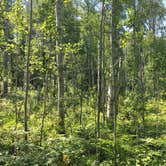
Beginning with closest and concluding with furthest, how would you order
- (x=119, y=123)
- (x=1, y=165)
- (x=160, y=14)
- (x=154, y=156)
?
(x=1, y=165), (x=154, y=156), (x=119, y=123), (x=160, y=14)

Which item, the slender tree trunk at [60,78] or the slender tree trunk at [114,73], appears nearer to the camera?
the slender tree trunk at [114,73]

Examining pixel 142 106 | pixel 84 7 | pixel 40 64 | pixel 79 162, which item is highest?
pixel 84 7

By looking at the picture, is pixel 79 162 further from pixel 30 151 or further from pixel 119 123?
pixel 119 123

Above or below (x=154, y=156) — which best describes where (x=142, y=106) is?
above

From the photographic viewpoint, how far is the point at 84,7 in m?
25.6

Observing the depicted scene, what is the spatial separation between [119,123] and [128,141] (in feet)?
11.0

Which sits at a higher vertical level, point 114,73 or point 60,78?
point 114,73

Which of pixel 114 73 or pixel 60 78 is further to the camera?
pixel 60 78

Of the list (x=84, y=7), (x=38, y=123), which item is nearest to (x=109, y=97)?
(x=38, y=123)

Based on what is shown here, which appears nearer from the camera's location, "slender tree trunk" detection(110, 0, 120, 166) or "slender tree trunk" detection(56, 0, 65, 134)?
"slender tree trunk" detection(110, 0, 120, 166)

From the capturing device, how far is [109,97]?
12797 mm

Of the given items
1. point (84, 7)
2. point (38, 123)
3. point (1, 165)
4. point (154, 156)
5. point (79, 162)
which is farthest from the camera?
point (84, 7)

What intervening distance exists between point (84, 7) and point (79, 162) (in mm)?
19879

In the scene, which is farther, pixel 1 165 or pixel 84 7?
pixel 84 7
